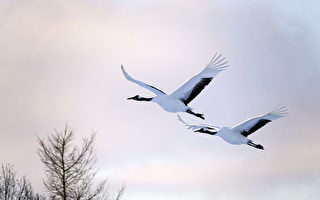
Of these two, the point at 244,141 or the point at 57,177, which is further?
the point at 57,177

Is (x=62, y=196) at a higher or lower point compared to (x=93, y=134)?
lower

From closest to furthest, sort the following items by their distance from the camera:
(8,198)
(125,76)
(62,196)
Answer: (125,76) → (62,196) → (8,198)

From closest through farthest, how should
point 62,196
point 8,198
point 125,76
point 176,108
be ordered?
point 176,108
point 125,76
point 62,196
point 8,198

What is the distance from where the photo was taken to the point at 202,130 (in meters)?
21.5

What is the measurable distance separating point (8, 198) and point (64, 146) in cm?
750

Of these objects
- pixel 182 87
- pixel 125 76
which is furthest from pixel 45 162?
pixel 182 87

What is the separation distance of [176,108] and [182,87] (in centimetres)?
79

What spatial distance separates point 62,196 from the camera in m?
27.7

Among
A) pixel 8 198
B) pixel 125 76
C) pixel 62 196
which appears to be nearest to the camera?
pixel 125 76

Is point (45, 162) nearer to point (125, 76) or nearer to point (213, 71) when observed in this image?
point (125, 76)

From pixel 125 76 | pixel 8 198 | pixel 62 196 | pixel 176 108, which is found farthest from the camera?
pixel 8 198

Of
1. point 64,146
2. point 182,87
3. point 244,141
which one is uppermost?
point 64,146

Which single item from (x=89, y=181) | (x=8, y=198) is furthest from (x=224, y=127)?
(x=8, y=198)

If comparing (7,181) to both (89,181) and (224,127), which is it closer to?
(89,181)
